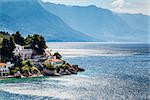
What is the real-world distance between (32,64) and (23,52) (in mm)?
5782

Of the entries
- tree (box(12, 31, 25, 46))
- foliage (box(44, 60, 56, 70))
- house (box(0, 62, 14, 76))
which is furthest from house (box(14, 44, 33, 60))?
house (box(0, 62, 14, 76))

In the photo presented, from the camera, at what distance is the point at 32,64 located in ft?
226

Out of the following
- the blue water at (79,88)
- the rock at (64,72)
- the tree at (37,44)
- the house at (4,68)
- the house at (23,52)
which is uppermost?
the tree at (37,44)

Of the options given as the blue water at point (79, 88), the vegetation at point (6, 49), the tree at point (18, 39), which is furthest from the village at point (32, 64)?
the blue water at point (79, 88)

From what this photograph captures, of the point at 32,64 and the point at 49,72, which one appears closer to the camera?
the point at 49,72

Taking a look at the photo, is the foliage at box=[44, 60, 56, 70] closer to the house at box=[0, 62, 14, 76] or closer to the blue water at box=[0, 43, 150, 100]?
the blue water at box=[0, 43, 150, 100]

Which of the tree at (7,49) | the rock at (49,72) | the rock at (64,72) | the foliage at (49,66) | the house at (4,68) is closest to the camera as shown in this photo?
the house at (4,68)

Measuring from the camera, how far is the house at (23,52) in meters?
73.4

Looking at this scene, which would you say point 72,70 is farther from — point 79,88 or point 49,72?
point 79,88

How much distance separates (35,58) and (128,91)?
27.2 meters

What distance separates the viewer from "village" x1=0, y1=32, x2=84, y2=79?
211ft

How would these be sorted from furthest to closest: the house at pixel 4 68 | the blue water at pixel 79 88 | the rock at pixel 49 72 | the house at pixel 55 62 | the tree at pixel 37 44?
the tree at pixel 37 44 → the house at pixel 55 62 → the rock at pixel 49 72 → the house at pixel 4 68 → the blue water at pixel 79 88

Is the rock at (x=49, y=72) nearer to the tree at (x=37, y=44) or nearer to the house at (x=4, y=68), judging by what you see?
the house at (x=4, y=68)

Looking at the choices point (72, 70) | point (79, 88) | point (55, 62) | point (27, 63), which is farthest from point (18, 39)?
point (79, 88)
